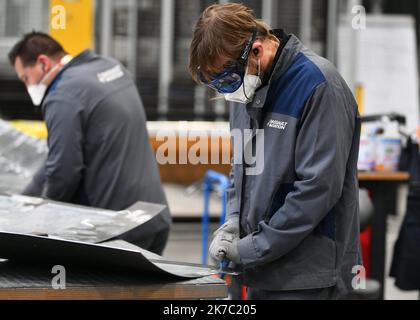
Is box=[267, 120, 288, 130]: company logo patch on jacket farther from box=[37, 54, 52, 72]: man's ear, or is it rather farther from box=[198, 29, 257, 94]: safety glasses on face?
box=[37, 54, 52, 72]: man's ear

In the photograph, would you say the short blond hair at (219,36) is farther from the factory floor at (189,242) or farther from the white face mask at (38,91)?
the factory floor at (189,242)

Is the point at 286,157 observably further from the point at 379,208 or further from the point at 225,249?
the point at 379,208

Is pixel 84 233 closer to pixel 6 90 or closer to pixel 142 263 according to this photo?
pixel 142 263

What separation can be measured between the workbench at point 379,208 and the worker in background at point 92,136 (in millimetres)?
1760

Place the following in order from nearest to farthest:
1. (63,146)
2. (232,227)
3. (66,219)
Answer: (232,227) < (66,219) < (63,146)

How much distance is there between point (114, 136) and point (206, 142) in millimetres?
2713

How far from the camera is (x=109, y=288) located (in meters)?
1.86

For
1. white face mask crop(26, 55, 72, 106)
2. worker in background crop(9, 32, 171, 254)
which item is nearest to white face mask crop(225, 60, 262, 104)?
worker in background crop(9, 32, 171, 254)

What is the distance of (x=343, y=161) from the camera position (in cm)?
206

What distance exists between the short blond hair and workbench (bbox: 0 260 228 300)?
0.59 metres

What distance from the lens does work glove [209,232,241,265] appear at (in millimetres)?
2148

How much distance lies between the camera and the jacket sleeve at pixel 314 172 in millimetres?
2025

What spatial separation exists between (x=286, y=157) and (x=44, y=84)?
1733 millimetres

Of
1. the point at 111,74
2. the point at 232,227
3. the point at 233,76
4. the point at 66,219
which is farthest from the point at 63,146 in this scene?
the point at 233,76
